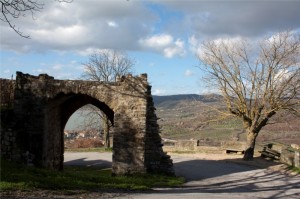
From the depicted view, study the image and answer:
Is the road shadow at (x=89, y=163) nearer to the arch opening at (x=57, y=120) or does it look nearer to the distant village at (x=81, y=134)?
the arch opening at (x=57, y=120)

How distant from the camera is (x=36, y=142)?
17.2 meters

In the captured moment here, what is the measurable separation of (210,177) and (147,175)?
4118 millimetres

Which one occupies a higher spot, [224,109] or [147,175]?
[224,109]

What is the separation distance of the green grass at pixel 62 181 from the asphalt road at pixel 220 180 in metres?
0.92

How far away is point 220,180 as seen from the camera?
19.0 meters

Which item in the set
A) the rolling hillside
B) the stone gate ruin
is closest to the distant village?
the rolling hillside

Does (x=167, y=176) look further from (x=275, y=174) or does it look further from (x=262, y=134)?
(x=262, y=134)

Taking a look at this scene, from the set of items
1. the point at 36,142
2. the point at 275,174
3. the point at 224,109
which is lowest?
the point at 275,174

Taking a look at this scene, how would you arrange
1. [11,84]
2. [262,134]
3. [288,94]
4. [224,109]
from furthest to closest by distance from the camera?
[262,134]
[224,109]
[288,94]
[11,84]

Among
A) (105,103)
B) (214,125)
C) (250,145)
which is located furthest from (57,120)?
(214,125)

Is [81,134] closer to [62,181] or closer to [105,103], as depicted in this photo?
[105,103]

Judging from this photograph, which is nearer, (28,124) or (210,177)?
(28,124)

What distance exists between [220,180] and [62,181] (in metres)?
8.51

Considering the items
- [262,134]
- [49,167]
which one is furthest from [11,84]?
Answer: [262,134]
